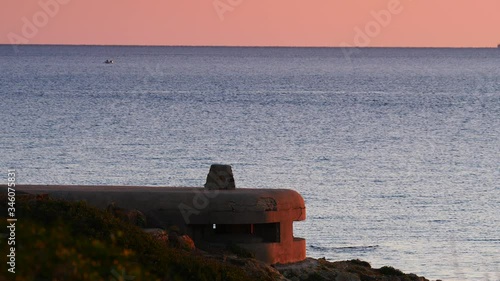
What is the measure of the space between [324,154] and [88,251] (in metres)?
42.4

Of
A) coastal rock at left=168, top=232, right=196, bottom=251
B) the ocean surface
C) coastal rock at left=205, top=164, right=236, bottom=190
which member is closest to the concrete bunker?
coastal rock at left=205, top=164, right=236, bottom=190

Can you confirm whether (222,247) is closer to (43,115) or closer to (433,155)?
(433,155)

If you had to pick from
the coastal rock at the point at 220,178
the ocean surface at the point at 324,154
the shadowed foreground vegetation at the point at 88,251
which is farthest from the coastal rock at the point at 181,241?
the ocean surface at the point at 324,154

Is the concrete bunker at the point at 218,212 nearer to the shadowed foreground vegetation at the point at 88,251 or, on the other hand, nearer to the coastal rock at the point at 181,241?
the coastal rock at the point at 181,241

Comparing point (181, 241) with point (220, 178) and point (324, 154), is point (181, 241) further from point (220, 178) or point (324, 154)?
point (324, 154)

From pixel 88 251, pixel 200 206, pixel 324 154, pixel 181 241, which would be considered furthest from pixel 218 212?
pixel 324 154

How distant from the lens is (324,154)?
194 ft

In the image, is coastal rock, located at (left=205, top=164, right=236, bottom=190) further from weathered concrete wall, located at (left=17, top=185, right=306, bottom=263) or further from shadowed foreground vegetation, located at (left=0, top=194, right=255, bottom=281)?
shadowed foreground vegetation, located at (left=0, top=194, right=255, bottom=281)

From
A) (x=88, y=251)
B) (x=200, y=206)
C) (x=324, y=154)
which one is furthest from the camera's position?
(x=324, y=154)

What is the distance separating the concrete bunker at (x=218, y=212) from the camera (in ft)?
71.7

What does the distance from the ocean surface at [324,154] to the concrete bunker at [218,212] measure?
781cm

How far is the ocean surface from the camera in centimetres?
3478

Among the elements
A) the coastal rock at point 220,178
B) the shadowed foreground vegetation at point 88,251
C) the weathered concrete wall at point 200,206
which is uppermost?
the coastal rock at point 220,178

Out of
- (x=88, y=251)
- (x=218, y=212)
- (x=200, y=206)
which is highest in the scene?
(x=200, y=206)
